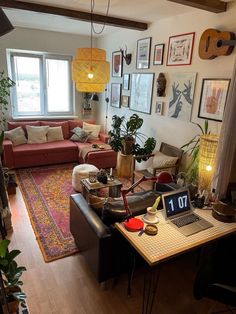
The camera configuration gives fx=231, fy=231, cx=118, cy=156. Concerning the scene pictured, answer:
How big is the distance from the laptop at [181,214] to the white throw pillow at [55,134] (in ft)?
12.1

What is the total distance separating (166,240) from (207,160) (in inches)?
43.0

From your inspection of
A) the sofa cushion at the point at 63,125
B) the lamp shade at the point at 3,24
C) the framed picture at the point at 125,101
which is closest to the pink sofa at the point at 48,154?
the sofa cushion at the point at 63,125

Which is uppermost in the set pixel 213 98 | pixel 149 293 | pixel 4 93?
pixel 213 98

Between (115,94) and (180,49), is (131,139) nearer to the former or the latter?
(115,94)

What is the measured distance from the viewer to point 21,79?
5.11 m

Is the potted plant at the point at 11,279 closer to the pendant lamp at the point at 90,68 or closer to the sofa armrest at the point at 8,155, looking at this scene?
the pendant lamp at the point at 90,68

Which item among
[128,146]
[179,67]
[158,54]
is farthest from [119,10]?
[128,146]

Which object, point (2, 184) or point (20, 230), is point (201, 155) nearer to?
point (2, 184)

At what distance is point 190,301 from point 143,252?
888 millimetres

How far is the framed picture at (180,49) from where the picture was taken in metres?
3.13

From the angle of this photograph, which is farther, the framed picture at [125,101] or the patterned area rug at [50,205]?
the framed picture at [125,101]

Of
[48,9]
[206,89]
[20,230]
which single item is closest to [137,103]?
[206,89]

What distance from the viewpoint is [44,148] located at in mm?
4504

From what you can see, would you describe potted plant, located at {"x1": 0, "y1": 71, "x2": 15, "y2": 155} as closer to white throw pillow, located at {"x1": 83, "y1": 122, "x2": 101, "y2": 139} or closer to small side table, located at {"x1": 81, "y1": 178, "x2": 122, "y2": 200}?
white throw pillow, located at {"x1": 83, "y1": 122, "x2": 101, "y2": 139}
